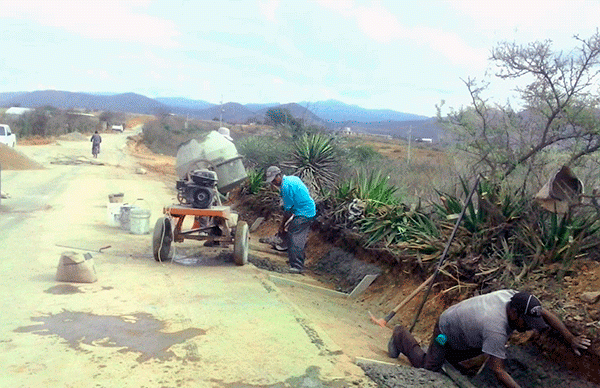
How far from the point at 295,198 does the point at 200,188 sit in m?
A: 1.67

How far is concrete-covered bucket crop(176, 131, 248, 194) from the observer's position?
1028 cm

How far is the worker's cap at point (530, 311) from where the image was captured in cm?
510

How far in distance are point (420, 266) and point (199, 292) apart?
10.7ft

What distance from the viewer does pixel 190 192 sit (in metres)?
9.55

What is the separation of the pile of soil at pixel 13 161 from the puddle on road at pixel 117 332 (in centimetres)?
1714

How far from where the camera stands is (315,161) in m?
16.0

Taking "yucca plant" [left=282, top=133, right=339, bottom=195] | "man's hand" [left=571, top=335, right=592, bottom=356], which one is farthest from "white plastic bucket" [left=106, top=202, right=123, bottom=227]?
"man's hand" [left=571, top=335, right=592, bottom=356]

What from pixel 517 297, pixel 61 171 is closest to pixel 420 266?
pixel 517 297

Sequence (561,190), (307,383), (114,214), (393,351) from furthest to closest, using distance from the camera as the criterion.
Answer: (114,214) < (561,190) < (393,351) < (307,383)

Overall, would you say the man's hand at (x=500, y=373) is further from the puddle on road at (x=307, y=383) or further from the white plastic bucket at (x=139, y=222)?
the white plastic bucket at (x=139, y=222)

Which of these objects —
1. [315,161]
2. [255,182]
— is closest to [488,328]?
[315,161]

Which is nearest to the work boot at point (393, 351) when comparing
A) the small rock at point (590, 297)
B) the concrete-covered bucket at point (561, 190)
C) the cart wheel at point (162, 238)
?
the small rock at point (590, 297)

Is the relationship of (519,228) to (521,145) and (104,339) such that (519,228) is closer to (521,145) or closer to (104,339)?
(521,145)

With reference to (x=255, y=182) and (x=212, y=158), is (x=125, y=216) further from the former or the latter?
(x=255, y=182)
